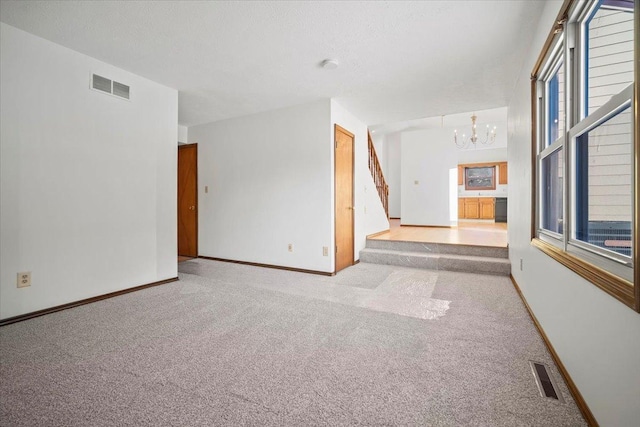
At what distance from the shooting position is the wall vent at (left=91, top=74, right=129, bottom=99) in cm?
296

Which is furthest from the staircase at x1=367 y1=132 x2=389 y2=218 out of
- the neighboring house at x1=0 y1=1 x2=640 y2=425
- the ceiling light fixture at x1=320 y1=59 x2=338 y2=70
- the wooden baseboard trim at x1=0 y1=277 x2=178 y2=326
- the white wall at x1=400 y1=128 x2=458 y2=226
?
the wooden baseboard trim at x1=0 y1=277 x2=178 y2=326

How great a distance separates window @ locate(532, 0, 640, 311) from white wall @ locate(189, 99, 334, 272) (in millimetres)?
2617

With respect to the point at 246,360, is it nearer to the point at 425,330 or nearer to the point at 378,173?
the point at 425,330

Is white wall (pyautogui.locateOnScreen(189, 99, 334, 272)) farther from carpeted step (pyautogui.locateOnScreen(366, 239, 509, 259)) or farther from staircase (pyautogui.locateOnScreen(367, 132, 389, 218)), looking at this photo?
staircase (pyautogui.locateOnScreen(367, 132, 389, 218))

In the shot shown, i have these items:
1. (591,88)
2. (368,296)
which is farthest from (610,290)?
(368,296)

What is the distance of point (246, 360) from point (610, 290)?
1856mm

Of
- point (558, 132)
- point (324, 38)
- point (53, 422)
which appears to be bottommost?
point (53, 422)

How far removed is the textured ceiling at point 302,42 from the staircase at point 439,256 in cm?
222

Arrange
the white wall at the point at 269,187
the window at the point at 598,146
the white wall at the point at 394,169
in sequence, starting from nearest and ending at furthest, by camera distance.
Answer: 1. the window at the point at 598,146
2. the white wall at the point at 269,187
3. the white wall at the point at 394,169

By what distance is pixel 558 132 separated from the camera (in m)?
2.11

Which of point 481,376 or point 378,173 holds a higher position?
point 378,173

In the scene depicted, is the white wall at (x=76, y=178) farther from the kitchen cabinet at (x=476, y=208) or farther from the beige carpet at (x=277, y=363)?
the kitchen cabinet at (x=476, y=208)

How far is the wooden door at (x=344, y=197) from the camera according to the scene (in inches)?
165

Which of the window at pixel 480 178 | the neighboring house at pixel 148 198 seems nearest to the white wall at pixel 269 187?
the neighboring house at pixel 148 198
